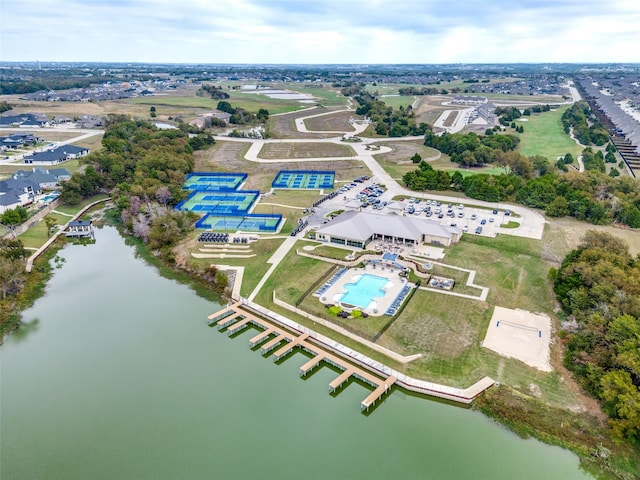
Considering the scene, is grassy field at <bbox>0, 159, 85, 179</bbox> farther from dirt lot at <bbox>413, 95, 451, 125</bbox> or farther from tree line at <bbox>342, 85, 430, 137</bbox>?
dirt lot at <bbox>413, 95, 451, 125</bbox>

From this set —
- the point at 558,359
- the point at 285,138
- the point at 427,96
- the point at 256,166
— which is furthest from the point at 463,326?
the point at 427,96

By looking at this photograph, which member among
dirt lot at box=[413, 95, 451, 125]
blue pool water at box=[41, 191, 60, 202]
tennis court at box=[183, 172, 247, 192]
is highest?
dirt lot at box=[413, 95, 451, 125]

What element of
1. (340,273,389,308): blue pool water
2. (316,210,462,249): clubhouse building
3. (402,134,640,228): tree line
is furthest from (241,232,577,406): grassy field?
(402,134,640,228): tree line

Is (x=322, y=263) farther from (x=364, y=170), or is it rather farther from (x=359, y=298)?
(x=364, y=170)

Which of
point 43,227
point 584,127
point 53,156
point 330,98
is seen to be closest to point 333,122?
point 330,98

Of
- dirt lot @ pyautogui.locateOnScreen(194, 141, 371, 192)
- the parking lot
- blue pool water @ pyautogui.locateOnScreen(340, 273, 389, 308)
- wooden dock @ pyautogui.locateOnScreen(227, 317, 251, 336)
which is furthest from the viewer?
dirt lot @ pyautogui.locateOnScreen(194, 141, 371, 192)

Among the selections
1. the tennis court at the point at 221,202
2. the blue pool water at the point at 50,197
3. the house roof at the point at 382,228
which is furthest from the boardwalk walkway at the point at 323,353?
the blue pool water at the point at 50,197

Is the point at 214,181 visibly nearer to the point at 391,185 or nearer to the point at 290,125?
the point at 391,185
